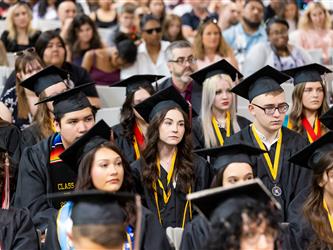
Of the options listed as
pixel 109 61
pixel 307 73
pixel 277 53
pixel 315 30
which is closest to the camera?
pixel 307 73

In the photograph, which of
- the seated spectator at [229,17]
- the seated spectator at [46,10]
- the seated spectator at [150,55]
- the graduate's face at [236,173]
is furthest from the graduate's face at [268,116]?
the seated spectator at [46,10]

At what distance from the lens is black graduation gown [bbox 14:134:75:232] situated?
6.29m

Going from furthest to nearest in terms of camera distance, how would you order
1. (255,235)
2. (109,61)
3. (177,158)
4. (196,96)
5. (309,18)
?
(309,18) → (109,61) → (196,96) → (177,158) → (255,235)

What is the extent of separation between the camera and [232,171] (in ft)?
17.9

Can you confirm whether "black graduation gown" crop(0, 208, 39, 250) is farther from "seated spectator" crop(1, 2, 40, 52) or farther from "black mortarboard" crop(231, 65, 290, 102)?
"seated spectator" crop(1, 2, 40, 52)

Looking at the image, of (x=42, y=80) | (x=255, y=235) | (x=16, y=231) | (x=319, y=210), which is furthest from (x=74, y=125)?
(x=255, y=235)

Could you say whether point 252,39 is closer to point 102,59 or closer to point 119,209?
point 102,59

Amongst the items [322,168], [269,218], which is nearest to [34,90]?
[322,168]

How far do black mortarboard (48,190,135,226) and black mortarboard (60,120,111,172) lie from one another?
4.55 ft

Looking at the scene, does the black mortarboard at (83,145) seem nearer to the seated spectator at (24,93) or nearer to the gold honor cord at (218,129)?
the gold honor cord at (218,129)

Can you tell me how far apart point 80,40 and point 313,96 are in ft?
11.3

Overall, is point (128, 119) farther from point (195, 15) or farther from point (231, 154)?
point (195, 15)

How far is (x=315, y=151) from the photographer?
18.9ft

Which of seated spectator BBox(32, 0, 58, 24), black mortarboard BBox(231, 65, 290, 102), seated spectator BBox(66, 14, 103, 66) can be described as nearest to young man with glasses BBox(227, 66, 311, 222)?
black mortarboard BBox(231, 65, 290, 102)
